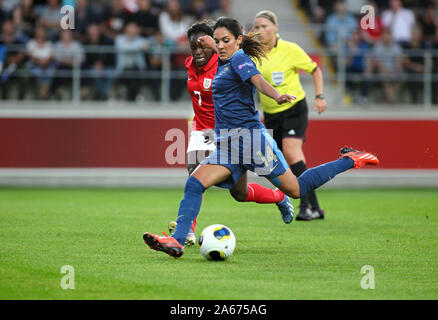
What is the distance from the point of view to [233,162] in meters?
7.23

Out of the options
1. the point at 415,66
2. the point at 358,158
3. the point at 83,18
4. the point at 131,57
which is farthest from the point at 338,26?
the point at 358,158

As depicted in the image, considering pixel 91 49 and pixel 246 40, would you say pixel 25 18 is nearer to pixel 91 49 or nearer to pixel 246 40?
pixel 91 49

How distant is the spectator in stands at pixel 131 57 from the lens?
1612cm

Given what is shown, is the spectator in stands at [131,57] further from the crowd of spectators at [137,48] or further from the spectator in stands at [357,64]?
the spectator in stands at [357,64]

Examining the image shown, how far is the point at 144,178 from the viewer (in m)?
16.5

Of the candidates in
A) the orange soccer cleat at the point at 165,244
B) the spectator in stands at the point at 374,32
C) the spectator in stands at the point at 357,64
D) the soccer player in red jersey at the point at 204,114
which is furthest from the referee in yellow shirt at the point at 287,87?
the spectator in stands at the point at 374,32

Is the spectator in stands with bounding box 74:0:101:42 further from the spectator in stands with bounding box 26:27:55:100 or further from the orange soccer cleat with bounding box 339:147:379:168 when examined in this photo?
the orange soccer cleat with bounding box 339:147:379:168

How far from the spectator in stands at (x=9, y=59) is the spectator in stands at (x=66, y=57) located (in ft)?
2.23

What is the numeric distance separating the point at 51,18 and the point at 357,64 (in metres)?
6.47

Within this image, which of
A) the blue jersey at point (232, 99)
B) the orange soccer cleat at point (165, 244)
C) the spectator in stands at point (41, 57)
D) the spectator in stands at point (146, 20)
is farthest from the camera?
the spectator in stands at point (146, 20)

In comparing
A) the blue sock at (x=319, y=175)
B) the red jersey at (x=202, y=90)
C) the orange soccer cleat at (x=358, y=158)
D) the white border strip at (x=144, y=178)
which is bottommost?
the white border strip at (x=144, y=178)

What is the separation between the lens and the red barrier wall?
16188 millimetres

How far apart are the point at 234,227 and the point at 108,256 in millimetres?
2723
